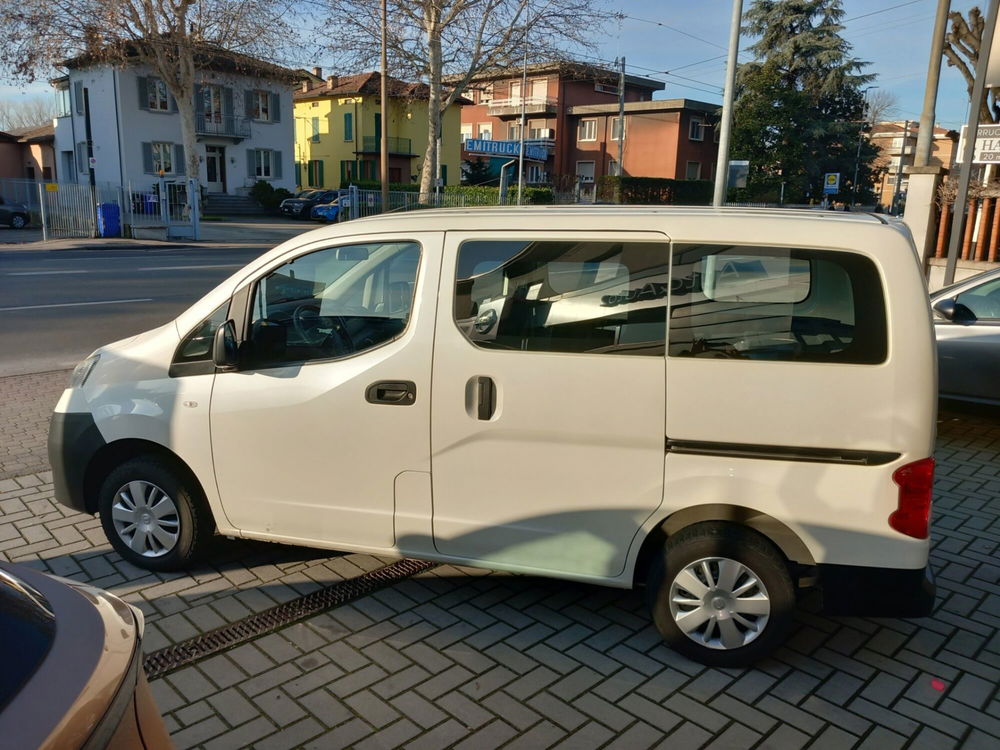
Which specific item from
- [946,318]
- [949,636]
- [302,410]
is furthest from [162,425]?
[946,318]

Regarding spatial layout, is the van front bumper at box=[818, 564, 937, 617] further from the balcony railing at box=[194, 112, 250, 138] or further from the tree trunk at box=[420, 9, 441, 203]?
the balcony railing at box=[194, 112, 250, 138]

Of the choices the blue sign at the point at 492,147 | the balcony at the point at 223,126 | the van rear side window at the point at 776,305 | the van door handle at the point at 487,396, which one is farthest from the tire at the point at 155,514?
the balcony at the point at 223,126

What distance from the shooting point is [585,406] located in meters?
3.31

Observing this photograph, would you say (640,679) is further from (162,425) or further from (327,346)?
(162,425)

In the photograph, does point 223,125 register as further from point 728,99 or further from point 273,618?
point 273,618

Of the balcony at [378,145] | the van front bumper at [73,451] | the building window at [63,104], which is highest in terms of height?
the building window at [63,104]

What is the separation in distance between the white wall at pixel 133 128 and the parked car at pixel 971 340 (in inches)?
1482

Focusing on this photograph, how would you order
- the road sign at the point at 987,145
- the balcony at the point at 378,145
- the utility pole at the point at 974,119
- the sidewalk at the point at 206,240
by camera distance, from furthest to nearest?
the balcony at the point at 378,145 < the sidewalk at the point at 206,240 < the road sign at the point at 987,145 < the utility pole at the point at 974,119

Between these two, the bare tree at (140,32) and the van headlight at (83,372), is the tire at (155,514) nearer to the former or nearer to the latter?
the van headlight at (83,372)

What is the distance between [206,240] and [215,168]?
61.1 feet

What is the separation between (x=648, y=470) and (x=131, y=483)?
8.52ft

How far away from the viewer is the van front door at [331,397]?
3562 mm

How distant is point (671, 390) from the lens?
3.23m

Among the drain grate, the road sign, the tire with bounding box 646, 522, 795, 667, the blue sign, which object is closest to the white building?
the blue sign
